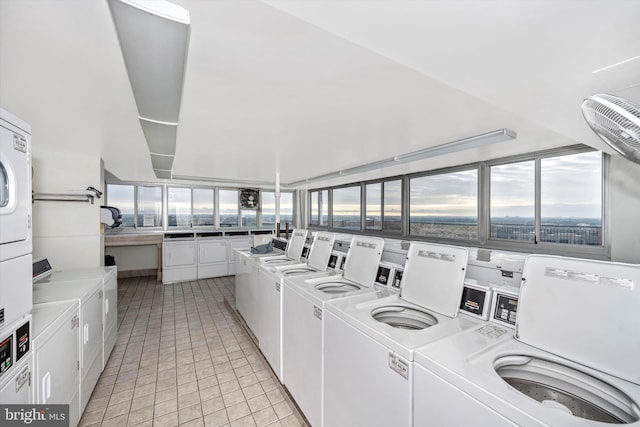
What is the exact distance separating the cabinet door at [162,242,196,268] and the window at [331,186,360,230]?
3321 millimetres

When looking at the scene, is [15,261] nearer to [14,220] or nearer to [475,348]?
[14,220]

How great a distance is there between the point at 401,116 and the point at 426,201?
8.55ft

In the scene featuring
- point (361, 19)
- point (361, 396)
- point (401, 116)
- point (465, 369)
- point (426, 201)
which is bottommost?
point (361, 396)

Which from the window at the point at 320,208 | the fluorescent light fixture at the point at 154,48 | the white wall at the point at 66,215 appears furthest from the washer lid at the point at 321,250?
the window at the point at 320,208

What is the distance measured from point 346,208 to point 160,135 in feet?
14.2

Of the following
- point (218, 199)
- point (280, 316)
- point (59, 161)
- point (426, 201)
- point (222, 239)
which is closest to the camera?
point (280, 316)

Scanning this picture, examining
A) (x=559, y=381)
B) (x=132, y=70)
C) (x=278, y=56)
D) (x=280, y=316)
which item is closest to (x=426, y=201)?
(x=280, y=316)

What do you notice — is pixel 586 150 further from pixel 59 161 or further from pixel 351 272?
pixel 59 161

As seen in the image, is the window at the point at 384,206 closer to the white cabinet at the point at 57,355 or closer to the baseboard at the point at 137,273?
the white cabinet at the point at 57,355

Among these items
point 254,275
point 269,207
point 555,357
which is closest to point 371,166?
point 254,275

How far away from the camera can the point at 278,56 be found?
1.12 m

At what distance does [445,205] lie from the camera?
12.5 feet

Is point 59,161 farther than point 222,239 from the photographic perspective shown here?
No

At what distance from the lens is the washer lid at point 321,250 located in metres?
2.75
